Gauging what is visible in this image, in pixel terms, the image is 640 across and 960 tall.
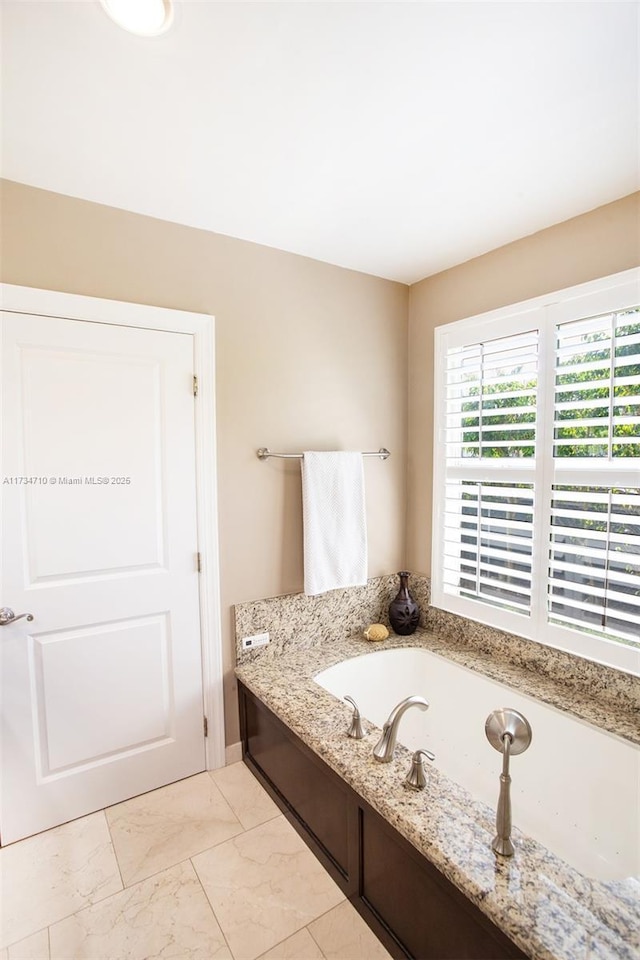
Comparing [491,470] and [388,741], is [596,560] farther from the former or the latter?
[388,741]

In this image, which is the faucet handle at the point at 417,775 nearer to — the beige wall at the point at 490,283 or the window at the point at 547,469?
the window at the point at 547,469

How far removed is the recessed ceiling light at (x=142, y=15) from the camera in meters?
1.01

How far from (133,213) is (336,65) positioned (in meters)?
1.07

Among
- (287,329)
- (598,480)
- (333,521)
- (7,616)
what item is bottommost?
(7,616)

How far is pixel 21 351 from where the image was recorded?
5.58ft

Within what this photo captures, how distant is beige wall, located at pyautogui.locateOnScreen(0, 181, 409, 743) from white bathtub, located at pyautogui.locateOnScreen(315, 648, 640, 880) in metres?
0.59

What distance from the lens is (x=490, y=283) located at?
2273mm

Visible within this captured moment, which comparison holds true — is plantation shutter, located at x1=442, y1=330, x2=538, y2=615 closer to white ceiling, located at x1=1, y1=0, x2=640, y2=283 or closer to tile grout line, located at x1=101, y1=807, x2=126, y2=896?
white ceiling, located at x1=1, y1=0, x2=640, y2=283

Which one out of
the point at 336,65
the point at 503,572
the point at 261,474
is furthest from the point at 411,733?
the point at 336,65

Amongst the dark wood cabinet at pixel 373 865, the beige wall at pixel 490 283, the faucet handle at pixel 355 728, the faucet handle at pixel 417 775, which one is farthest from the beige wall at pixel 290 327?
the faucet handle at pixel 417 775

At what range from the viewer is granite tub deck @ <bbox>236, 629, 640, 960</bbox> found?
0.99 meters

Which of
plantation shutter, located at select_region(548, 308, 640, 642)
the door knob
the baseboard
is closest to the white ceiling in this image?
plantation shutter, located at select_region(548, 308, 640, 642)

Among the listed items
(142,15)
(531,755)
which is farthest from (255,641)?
(142,15)

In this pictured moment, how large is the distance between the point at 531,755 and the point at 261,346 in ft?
6.97
